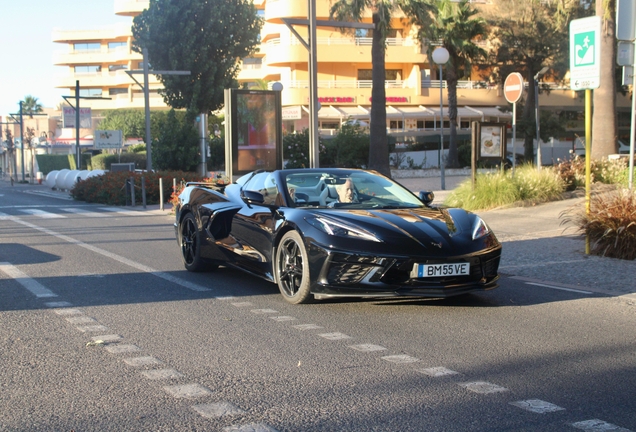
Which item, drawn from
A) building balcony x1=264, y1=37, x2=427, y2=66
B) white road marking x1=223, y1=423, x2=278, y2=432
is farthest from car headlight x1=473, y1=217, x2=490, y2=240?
building balcony x1=264, y1=37, x2=427, y2=66

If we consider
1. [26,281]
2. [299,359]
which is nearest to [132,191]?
[26,281]

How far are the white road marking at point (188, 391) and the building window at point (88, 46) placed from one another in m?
96.8

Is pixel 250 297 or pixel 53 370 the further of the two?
pixel 250 297

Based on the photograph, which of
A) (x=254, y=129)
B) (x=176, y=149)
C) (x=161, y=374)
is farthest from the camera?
(x=176, y=149)

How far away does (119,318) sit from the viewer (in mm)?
6520

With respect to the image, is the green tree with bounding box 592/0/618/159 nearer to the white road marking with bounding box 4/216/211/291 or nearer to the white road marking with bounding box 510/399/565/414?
the white road marking with bounding box 4/216/211/291

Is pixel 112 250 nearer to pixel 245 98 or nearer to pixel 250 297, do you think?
pixel 250 297

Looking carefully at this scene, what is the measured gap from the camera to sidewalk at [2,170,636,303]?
8.50 meters

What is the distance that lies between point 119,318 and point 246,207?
84.6 inches

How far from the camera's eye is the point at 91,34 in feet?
308

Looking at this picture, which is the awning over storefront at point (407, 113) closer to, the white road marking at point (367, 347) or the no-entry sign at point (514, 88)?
the no-entry sign at point (514, 88)

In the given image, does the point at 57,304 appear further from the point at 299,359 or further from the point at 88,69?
the point at 88,69

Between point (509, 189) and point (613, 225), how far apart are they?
623 cm

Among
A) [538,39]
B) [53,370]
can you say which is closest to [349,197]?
[53,370]
